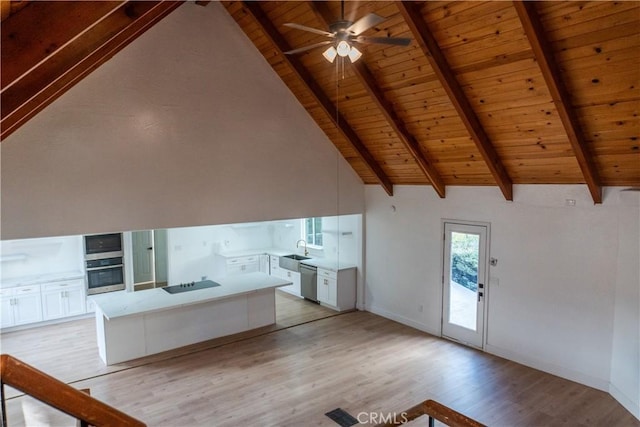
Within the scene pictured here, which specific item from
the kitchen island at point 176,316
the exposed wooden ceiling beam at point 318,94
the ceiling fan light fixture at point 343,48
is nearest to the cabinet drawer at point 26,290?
the kitchen island at point 176,316

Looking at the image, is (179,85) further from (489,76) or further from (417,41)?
(489,76)

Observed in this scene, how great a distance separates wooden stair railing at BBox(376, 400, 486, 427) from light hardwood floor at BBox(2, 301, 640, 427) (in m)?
2.38

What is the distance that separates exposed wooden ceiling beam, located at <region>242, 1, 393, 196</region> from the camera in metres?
5.16

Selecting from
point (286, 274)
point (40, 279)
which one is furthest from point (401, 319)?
point (40, 279)

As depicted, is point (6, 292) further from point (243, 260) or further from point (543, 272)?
point (543, 272)

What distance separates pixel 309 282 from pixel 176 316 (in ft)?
10.3

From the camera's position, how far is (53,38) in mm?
1680

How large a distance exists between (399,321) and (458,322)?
122 centimetres

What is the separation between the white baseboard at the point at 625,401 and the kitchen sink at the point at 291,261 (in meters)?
5.80

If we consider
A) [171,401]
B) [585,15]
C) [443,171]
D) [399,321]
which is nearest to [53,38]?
[585,15]

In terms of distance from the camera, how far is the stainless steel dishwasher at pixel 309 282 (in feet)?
26.8

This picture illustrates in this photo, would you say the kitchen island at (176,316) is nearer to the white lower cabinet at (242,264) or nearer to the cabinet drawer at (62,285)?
the cabinet drawer at (62,285)

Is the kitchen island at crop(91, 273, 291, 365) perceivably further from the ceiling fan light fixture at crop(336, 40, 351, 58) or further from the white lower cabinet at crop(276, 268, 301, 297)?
the ceiling fan light fixture at crop(336, 40, 351, 58)

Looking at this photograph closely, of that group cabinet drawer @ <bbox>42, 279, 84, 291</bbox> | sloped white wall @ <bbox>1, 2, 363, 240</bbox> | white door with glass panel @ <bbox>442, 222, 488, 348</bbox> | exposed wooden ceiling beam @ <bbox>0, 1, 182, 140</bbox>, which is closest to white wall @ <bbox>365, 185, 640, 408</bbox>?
white door with glass panel @ <bbox>442, 222, 488, 348</bbox>
